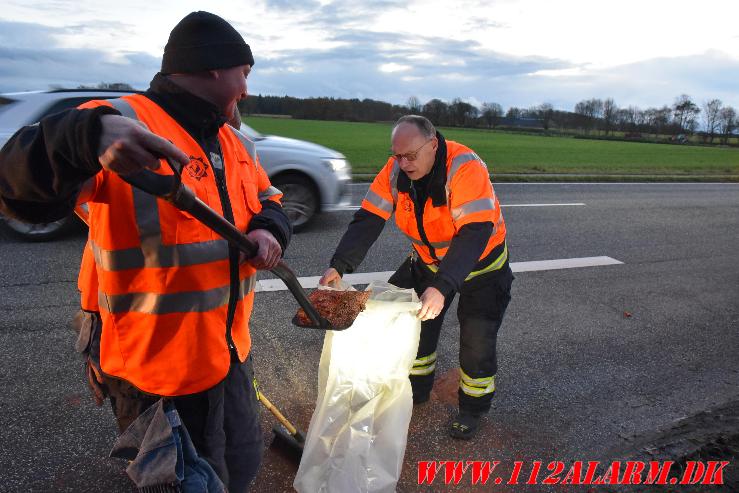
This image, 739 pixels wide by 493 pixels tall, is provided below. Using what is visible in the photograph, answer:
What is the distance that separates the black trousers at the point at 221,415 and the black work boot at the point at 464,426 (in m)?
1.47

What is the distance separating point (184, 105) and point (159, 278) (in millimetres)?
579

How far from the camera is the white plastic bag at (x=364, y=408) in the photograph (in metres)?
2.65

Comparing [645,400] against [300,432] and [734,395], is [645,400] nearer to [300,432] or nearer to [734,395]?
A: [734,395]

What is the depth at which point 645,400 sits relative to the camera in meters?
3.92

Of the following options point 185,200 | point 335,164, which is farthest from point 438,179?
point 335,164

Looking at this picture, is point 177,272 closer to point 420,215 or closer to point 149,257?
point 149,257

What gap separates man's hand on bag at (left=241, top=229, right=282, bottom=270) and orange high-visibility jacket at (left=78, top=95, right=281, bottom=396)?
96 mm

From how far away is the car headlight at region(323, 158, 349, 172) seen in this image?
7900 mm

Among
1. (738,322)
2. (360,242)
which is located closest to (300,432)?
(360,242)

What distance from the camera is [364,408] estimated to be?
268 cm

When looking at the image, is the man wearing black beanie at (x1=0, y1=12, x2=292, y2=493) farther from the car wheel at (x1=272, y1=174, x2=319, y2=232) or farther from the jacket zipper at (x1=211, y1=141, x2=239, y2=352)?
the car wheel at (x1=272, y1=174, x2=319, y2=232)

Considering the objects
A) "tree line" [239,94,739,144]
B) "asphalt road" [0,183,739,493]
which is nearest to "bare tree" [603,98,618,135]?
"tree line" [239,94,739,144]

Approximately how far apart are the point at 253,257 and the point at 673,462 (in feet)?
8.72

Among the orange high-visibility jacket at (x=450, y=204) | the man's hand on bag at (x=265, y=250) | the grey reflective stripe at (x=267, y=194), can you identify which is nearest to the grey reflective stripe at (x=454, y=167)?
the orange high-visibility jacket at (x=450, y=204)
